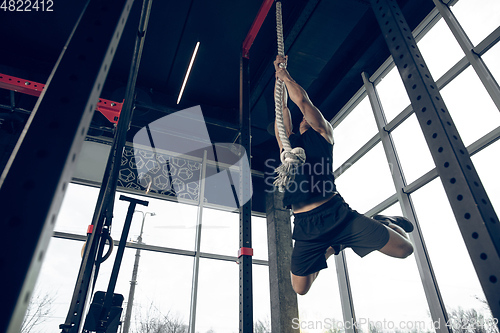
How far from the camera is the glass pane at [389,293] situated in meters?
3.47

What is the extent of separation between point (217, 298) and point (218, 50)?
4.14 meters

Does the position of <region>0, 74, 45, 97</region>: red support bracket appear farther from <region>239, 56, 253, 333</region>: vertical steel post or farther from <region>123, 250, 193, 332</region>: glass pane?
<region>239, 56, 253, 333</region>: vertical steel post

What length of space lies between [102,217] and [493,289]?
89.0 inches

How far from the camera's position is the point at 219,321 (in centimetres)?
500

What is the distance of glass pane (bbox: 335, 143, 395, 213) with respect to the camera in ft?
13.7

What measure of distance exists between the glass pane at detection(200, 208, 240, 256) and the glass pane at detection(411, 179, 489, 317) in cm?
316

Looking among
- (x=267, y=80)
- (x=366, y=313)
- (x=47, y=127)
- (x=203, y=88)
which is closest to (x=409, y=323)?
(x=366, y=313)

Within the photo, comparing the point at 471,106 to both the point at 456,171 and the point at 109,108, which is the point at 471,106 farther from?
the point at 109,108

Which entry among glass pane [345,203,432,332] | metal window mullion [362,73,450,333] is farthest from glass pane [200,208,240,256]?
metal window mullion [362,73,450,333]

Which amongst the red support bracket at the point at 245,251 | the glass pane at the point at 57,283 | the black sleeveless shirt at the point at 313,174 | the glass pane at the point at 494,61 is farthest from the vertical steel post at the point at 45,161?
the glass pane at the point at 57,283

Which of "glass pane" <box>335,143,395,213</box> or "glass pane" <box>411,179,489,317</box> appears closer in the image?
"glass pane" <box>411,179,489,317</box>

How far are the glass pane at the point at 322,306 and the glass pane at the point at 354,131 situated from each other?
1.80 meters

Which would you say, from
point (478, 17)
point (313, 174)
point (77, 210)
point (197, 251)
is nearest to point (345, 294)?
point (197, 251)

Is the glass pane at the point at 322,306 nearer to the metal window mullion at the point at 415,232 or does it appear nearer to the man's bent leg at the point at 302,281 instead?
the metal window mullion at the point at 415,232
